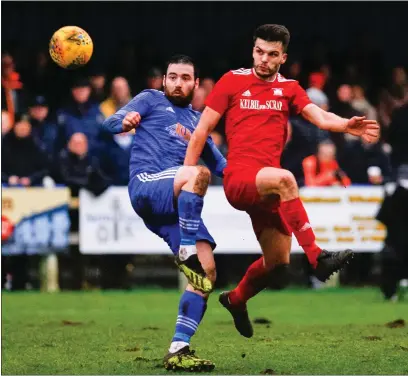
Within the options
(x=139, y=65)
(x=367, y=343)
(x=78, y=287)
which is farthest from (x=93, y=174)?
(x=367, y=343)

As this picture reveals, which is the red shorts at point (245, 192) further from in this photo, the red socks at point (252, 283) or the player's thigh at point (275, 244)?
the red socks at point (252, 283)

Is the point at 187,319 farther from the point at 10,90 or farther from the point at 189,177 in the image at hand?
the point at 10,90

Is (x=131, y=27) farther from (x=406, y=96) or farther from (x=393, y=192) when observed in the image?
(x=393, y=192)

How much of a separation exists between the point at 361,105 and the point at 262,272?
399 inches

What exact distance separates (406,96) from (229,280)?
4416 millimetres

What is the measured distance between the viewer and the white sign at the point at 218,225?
663 inches

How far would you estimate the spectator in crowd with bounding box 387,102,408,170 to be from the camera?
16453mm

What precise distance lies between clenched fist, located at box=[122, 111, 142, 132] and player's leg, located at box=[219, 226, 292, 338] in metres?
1.22

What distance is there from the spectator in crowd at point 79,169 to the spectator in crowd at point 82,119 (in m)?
0.14

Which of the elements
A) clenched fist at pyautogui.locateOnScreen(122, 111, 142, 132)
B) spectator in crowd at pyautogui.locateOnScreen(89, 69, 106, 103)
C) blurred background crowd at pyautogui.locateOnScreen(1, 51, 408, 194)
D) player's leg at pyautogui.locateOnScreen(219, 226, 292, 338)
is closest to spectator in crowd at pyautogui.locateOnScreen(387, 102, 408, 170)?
blurred background crowd at pyautogui.locateOnScreen(1, 51, 408, 194)

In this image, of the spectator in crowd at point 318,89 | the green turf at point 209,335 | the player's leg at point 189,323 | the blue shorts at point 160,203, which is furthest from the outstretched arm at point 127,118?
the spectator in crowd at point 318,89

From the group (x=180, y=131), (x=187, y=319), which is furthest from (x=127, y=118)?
(x=187, y=319)

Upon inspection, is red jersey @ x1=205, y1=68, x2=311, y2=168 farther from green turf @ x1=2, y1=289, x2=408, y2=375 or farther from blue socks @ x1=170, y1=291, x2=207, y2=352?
green turf @ x1=2, y1=289, x2=408, y2=375

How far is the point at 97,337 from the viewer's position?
11.0 m
